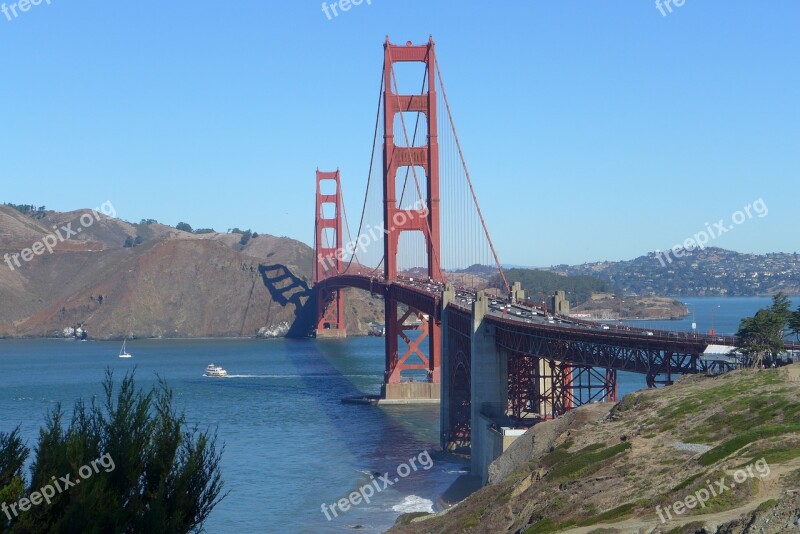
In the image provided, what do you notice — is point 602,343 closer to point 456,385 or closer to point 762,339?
point 762,339

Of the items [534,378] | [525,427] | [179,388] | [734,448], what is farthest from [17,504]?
[179,388]

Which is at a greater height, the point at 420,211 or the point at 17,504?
the point at 420,211

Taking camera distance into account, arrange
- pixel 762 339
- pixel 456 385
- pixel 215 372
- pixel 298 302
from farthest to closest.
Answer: pixel 298 302 → pixel 215 372 → pixel 456 385 → pixel 762 339

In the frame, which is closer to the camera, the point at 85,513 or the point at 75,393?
the point at 85,513

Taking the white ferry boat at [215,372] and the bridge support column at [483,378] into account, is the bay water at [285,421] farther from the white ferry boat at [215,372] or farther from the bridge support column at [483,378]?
the bridge support column at [483,378]

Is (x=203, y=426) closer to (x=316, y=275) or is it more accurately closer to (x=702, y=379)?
(x=702, y=379)

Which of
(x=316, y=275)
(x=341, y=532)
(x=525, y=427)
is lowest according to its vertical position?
(x=341, y=532)

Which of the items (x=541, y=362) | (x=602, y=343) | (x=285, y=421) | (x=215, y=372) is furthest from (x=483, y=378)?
(x=215, y=372)

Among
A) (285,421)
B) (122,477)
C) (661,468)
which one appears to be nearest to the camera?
(122,477)
